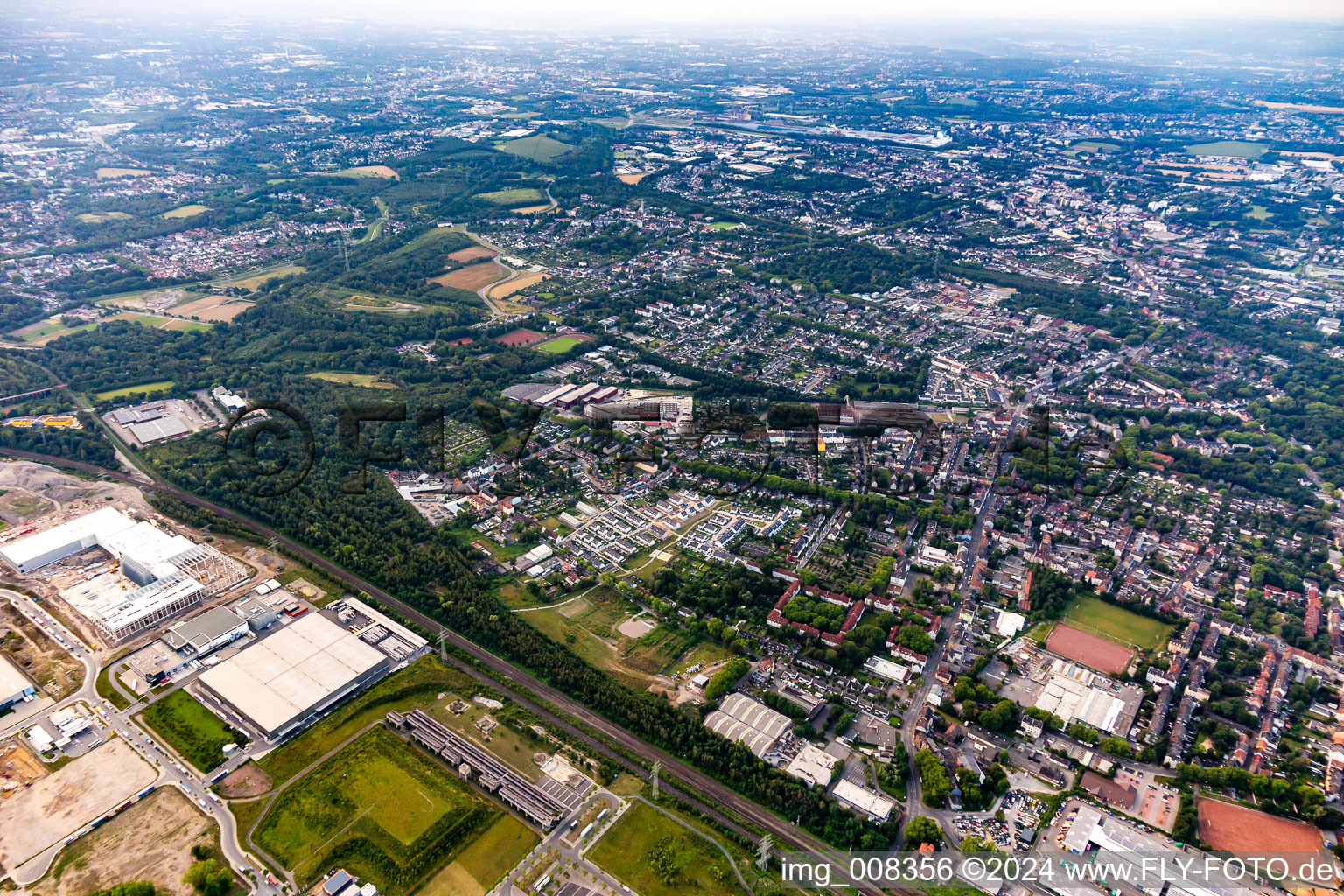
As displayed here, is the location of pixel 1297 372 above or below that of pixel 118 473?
above

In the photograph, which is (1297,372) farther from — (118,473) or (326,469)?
(118,473)

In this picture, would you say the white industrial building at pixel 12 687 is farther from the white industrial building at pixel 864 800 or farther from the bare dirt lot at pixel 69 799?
the white industrial building at pixel 864 800

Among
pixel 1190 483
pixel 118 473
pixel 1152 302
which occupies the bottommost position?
pixel 118 473

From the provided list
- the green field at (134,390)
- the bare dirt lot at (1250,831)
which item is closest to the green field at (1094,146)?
the bare dirt lot at (1250,831)

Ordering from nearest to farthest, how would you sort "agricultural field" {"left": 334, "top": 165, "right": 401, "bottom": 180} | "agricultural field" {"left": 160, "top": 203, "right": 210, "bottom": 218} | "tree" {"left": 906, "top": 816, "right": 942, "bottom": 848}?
1. "tree" {"left": 906, "top": 816, "right": 942, "bottom": 848}
2. "agricultural field" {"left": 160, "top": 203, "right": 210, "bottom": 218}
3. "agricultural field" {"left": 334, "top": 165, "right": 401, "bottom": 180}

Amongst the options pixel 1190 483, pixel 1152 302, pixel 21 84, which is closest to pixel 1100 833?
pixel 1190 483

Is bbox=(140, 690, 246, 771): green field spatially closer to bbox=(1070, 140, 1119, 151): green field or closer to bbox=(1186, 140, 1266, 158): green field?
bbox=(1070, 140, 1119, 151): green field

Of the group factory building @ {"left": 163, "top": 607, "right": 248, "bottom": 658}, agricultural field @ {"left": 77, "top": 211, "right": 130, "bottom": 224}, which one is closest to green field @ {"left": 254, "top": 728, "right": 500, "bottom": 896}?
factory building @ {"left": 163, "top": 607, "right": 248, "bottom": 658}

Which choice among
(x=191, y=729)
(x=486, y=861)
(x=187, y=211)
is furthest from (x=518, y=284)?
(x=486, y=861)
